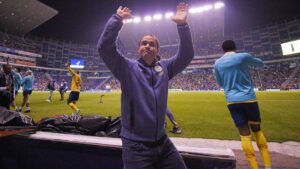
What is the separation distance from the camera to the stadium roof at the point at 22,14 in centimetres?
3581

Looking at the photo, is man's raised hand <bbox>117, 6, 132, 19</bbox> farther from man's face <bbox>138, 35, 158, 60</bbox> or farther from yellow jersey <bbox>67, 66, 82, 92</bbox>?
yellow jersey <bbox>67, 66, 82, 92</bbox>

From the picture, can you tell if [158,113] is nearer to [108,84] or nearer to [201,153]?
[201,153]

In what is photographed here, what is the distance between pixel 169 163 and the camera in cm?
163

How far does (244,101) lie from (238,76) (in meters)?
0.44

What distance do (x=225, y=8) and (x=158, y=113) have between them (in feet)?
160

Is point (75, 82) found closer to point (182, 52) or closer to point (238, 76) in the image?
point (238, 76)

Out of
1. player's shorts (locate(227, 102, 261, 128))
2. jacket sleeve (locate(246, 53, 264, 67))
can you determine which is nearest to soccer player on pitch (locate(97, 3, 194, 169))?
player's shorts (locate(227, 102, 261, 128))

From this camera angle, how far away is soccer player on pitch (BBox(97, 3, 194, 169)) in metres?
1.58

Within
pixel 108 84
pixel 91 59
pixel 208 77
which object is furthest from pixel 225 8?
pixel 91 59

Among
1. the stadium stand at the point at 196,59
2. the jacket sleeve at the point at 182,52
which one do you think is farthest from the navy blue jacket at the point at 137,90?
the stadium stand at the point at 196,59

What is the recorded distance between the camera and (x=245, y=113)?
2943 millimetres

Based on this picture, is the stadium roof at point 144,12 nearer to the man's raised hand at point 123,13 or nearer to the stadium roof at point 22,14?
the stadium roof at point 22,14

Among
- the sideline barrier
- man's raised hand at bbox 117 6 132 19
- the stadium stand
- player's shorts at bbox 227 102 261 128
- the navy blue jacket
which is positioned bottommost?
the sideline barrier

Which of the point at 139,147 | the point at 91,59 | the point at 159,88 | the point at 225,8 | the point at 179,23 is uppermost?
the point at 225,8
